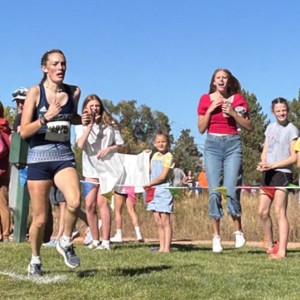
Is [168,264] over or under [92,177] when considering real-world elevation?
under

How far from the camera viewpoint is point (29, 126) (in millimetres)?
5574

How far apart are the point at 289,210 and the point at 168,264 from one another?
689 centimetres

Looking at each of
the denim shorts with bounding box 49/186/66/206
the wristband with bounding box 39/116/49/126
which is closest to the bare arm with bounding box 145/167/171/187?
the denim shorts with bounding box 49/186/66/206

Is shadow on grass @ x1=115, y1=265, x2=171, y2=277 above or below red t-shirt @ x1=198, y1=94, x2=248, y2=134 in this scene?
below

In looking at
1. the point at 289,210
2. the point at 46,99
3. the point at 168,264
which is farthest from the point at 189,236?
the point at 46,99

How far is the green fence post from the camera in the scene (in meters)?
8.99

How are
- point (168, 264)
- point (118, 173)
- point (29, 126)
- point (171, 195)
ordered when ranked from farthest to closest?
point (118, 173), point (171, 195), point (168, 264), point (29, 126)

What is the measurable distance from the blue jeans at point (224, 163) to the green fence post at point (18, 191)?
2.62 meters

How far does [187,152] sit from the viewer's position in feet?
233

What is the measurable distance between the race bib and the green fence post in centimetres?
335

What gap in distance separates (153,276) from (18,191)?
404cm

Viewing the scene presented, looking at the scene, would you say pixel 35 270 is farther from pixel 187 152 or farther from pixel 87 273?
pixel 187 152

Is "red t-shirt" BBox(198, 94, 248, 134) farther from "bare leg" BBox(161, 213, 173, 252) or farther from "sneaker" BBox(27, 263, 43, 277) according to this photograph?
"sneaker" BBox(27, 263, 43, 277)

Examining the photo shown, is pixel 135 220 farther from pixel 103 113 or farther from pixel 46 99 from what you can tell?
pixel 46 99
